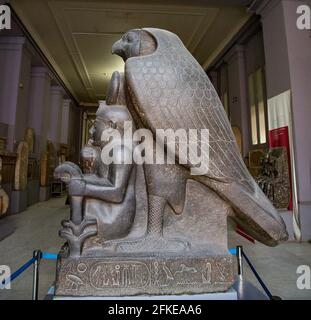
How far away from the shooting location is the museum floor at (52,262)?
2327 mm

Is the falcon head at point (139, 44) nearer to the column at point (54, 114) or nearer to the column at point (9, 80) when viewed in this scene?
the column at point (9, 80)

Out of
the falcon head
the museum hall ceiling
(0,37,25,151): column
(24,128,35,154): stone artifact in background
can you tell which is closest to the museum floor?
the falcon head

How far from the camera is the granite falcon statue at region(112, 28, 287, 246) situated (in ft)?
4.10

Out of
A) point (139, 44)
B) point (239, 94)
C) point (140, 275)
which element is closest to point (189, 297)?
point (140, 275)

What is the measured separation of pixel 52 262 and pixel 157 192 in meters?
2.44

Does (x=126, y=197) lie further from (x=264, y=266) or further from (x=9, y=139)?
(x=9, y=139)

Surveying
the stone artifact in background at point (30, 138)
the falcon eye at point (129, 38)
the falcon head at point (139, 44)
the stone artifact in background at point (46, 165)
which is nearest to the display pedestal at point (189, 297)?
the falcon head at point (139, 44)

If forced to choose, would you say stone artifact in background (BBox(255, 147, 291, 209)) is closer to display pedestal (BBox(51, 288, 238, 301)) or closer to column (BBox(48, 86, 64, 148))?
display pedestal (BBox(51, 288, 238, 301))

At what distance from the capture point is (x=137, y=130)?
138cm

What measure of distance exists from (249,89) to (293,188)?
12.1ft

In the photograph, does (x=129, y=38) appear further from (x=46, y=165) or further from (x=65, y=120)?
(x=65, y=120)

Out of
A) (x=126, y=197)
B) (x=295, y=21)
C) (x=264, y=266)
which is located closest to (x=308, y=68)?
(x=295, y=21)
